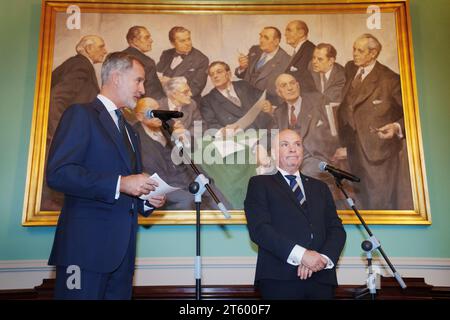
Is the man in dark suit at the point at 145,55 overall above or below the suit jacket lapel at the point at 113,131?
above

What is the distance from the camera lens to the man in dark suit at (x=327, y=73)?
548cm

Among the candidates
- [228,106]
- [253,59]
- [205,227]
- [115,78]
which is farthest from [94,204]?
[253,59]

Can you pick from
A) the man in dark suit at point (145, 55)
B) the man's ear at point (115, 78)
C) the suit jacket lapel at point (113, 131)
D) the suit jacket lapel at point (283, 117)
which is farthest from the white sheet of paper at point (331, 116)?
the suit jacket lapel at point (113, 131)

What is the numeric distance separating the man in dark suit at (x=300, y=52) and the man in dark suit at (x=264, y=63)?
0.09 metres

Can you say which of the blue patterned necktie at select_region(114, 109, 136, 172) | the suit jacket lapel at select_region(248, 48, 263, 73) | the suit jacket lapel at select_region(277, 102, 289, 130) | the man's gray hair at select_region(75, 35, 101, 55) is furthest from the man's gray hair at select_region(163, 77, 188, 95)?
the blue patterned necktie at select_region(114, 109, 136, 172)

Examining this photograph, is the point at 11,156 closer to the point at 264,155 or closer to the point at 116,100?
the point at 116,100

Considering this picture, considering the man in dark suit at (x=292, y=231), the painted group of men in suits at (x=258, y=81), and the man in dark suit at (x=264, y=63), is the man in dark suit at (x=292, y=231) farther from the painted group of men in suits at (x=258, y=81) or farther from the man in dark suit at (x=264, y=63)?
the man in dark suit at (x=264, y=63)

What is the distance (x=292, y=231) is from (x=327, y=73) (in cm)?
227

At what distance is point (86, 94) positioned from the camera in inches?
212

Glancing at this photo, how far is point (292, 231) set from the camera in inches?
153

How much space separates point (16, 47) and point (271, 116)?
2.78m

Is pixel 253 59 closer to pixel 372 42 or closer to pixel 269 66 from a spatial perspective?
pixel 269 66

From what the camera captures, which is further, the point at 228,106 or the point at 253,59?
the point at 253,59
